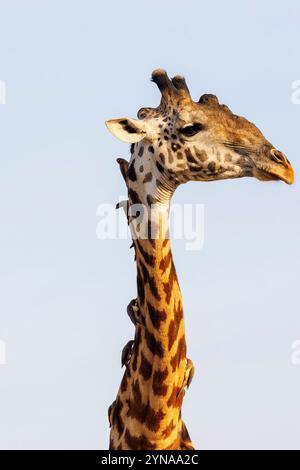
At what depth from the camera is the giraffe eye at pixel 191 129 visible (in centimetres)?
1067

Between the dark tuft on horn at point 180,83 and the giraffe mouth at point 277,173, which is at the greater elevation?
the dark tuft on horn at point 180,83

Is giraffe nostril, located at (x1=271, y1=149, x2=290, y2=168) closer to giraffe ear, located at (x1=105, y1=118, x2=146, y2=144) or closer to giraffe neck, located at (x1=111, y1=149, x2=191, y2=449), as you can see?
giraffe neck, located at (x1=111, y1=149, x2=191, y2=449)

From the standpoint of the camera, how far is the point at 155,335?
1050cm

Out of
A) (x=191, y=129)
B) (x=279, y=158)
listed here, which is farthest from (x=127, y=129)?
(x=279, y=158)

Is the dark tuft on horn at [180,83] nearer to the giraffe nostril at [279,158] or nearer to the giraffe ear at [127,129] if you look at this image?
the giraffe ear at [127,129]

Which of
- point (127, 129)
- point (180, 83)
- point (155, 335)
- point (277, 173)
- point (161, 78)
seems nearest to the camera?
point (277, 173)

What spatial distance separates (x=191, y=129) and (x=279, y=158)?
1.07m

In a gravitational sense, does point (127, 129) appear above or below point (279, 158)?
above

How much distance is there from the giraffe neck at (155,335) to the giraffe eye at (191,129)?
604 millimetres

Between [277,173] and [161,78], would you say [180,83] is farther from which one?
[277,173]

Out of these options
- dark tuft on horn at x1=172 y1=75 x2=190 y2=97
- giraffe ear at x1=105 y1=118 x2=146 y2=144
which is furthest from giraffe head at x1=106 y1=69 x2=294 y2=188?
dark tuft on horn at x1=172 y1=75 x2=190 y2=97

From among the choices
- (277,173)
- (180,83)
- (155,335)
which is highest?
(180,83)

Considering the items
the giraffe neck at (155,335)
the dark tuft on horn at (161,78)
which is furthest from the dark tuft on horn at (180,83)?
the giraffe neck at (155,335)
